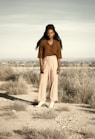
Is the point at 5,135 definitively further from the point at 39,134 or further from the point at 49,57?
the point at 49,57

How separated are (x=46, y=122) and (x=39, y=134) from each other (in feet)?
5.59

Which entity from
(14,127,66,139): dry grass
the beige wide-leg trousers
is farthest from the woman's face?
(14,127,66,139): dry grass

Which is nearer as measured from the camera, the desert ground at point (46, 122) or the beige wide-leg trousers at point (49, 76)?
the desert ground at point (46, 122)

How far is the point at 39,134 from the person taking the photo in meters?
6.64

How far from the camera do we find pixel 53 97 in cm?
1047

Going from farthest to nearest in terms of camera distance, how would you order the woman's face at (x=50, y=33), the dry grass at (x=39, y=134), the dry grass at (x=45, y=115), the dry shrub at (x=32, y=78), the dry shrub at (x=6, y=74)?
the dry shrub at (x=6, y=74) → the dry shrub at (x=32, y=78) → the woman's face at (x=50, y=33) → the dry grass at (x=45, y=115) → the dry grass at (x=39, y=134)

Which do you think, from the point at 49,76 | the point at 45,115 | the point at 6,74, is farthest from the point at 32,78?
the point at 45,115

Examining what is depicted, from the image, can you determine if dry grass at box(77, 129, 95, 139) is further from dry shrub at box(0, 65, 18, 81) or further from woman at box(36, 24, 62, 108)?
dry shrub at box(0, 65, 18, 81)

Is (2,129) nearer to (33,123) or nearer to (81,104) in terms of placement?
(33,123)

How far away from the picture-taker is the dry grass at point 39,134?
6469 mm

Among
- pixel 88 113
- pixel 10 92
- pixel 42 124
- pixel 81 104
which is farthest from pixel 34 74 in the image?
pixel 42 124

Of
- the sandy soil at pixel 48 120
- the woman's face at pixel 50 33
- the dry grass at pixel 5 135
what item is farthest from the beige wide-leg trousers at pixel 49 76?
the dry grass at pixel 5 135

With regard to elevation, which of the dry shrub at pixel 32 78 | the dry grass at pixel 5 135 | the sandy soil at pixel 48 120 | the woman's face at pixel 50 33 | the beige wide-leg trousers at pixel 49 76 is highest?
the woman's face at pixel 50 33

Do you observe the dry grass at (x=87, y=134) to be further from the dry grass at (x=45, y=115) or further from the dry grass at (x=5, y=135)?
the dry grass at (x=45, y=115)
